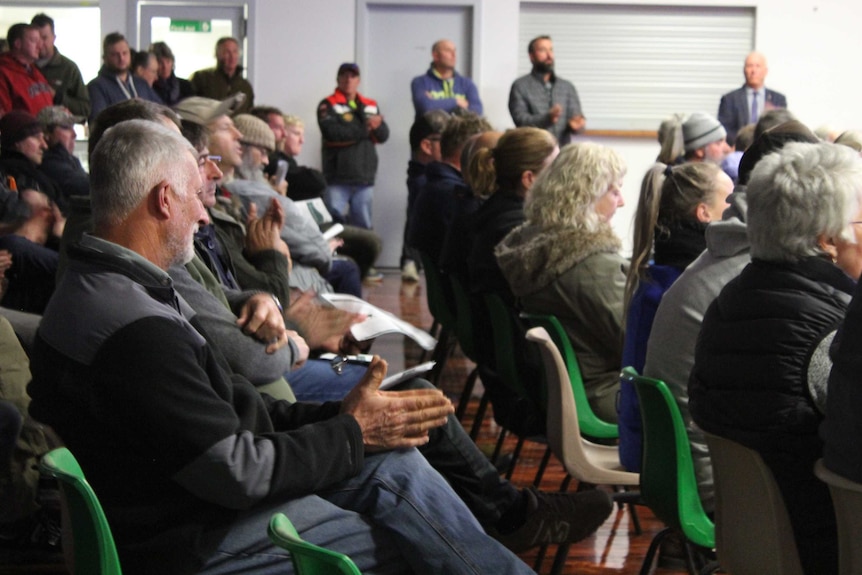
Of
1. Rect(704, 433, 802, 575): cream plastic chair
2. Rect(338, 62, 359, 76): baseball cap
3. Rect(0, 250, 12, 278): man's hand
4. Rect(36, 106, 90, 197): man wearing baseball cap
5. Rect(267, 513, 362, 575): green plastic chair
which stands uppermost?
Rect(338, 62, 359, 76): baseball cap

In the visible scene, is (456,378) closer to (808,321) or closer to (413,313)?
(413,313)

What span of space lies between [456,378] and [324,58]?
5840 millimetres

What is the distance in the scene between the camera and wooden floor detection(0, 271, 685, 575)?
3445 millimetres

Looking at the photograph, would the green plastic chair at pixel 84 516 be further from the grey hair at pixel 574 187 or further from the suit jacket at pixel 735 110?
the suit jacket at pixel 735 110

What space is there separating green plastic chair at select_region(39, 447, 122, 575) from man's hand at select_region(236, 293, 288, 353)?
1004 millimetres

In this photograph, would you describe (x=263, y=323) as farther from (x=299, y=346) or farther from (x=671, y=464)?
(x=671, y=464)

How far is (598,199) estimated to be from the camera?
3850 mm

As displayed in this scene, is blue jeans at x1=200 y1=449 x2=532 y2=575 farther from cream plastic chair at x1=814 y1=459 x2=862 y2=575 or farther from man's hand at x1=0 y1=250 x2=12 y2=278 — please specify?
man's hand at x1=0 y1=250 x2=12 y2=278

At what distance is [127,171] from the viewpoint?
2.05m

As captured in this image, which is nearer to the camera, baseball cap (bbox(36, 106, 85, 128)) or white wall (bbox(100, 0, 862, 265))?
baseball cap (bbox(36, 106, 85, 128))

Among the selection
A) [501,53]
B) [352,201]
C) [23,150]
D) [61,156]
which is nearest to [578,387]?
[23,150]

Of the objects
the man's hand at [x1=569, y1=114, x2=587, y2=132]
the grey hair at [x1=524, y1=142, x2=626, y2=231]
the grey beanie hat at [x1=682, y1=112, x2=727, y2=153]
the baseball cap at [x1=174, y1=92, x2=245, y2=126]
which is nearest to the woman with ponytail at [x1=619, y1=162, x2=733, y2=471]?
the grey hair at [x1=524, y1=142, x2=626, y2=231]

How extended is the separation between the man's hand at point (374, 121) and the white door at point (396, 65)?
A: 0.84 m

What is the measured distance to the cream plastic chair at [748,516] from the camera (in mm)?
2162
